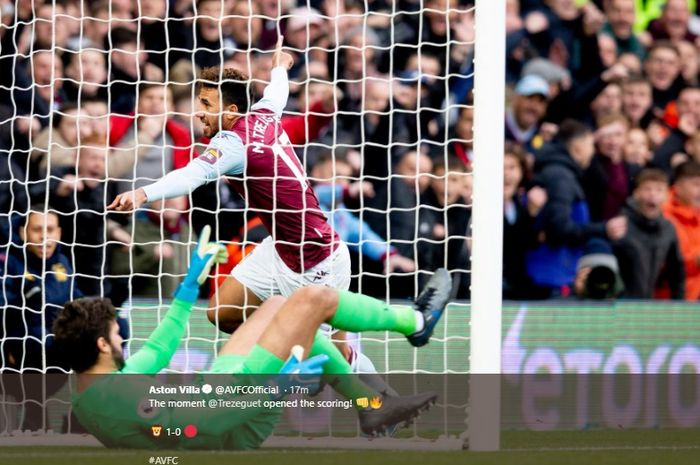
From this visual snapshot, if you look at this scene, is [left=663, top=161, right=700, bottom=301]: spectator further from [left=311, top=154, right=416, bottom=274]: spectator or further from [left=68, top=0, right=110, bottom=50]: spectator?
[left=68, top=0, right=110, bottom=50]: spectator

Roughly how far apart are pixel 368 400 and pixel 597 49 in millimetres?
4182

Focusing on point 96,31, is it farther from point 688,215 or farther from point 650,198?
point 688,215

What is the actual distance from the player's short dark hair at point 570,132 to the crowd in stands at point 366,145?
0.4 inches

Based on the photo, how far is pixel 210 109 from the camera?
7.33 m

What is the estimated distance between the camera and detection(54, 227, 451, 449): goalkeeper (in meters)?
6.12

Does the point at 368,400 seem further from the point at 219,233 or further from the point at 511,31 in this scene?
the point at 511,31

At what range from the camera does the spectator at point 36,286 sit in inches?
310

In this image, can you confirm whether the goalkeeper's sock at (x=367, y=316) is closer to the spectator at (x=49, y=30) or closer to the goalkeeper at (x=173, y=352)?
the goalkeeper at (x=173, y=352)

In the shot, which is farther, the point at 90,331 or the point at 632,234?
the point at 632,234

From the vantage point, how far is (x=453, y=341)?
8359mm

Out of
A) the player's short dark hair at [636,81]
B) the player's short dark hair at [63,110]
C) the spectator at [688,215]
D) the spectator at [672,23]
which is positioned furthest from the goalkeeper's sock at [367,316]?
the spectator at [672,23]

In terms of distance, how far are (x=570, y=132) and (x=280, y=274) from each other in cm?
279

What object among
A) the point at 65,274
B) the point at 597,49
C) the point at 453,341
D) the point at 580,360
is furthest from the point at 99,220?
the point at 597,49

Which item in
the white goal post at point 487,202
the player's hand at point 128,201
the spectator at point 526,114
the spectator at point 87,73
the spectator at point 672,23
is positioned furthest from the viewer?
the spectator at point 672,23
